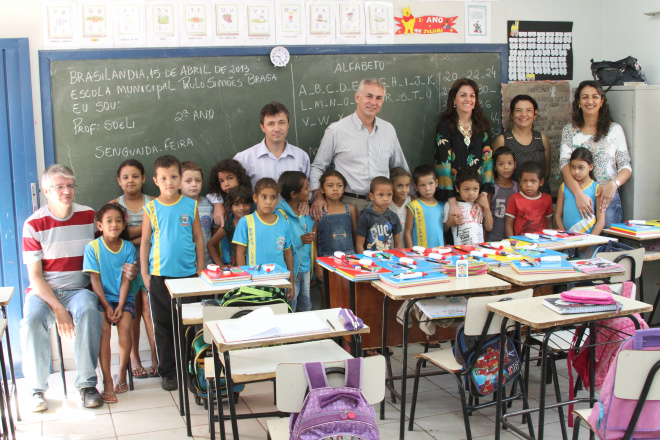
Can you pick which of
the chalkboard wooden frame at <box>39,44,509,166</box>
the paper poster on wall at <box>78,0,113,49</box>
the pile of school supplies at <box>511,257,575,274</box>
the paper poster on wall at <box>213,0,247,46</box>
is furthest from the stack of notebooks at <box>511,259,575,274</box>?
the paper poster on wall at <box>78,0,113,49</box>

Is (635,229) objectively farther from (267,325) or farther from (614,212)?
(267,325)

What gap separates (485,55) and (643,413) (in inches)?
149

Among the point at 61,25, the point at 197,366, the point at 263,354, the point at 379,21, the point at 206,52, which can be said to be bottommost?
the point at 197,366

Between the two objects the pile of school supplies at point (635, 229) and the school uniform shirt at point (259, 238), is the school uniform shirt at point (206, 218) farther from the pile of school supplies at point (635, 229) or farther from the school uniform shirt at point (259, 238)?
the pile of school supplies at point (635, 229)

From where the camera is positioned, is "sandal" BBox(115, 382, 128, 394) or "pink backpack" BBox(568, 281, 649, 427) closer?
"pink backpack" BBox(568, 281, 649, 427)

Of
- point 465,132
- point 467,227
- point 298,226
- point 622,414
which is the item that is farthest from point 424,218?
point 622,414

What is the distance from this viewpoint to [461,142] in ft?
17.0

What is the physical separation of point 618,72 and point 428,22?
5.34ft

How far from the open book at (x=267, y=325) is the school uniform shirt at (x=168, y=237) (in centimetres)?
138

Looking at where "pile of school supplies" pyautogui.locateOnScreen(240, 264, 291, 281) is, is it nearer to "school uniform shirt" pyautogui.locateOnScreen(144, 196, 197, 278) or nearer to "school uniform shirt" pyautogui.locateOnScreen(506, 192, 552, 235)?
"school uniform shirt" pyautogui.locateOnScreen(144, 196, 197, 278)

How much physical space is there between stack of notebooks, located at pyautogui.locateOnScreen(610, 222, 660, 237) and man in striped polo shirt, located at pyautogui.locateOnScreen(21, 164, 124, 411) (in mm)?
3731

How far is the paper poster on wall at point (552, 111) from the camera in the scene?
579cm

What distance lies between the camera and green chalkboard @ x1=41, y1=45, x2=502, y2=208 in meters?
4.75

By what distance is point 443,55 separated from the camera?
5.56 meters
